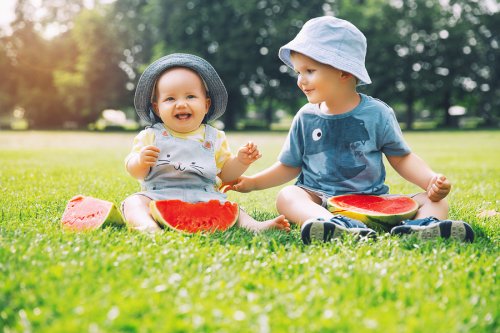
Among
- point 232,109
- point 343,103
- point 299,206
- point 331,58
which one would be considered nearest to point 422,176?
point 343,103

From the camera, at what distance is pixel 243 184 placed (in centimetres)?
384

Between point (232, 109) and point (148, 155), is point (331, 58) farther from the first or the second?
point (232, 109)

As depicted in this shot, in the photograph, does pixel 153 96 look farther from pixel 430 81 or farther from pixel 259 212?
pixel 430 81

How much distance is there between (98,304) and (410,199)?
93.4 inches

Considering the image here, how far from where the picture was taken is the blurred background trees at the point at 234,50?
1446 inches

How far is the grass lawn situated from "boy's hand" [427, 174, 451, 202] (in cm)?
35

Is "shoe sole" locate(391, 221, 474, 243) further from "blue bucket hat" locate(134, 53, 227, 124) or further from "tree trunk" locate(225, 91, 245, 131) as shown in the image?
"tree trunk" locate(225, 91, 245, 131)

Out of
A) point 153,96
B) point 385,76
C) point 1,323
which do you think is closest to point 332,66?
point 153,96

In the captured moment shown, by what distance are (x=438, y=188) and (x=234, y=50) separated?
3339 centimetres

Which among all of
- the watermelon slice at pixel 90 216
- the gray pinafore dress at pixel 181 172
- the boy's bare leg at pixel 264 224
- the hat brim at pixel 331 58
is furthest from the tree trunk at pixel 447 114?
the watermelon slice at pixel 90 216

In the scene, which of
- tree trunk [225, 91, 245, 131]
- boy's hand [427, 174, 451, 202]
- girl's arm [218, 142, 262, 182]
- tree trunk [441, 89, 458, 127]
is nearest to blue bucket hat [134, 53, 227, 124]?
girl's arm [218, 142, 262, 182]

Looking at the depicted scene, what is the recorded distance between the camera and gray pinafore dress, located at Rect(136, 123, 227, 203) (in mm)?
3479

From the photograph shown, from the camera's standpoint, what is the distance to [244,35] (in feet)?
119

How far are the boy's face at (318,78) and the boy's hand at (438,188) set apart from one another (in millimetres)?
908
